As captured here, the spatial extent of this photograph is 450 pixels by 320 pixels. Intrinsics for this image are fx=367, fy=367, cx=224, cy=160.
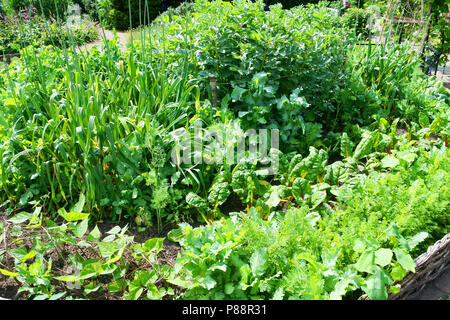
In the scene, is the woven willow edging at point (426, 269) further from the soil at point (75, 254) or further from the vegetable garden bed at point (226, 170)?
the soil at point (75, 254)

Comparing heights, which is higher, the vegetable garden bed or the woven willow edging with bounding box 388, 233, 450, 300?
the vegetable garden bed

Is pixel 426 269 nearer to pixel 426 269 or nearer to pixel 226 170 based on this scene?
pixel 426 269

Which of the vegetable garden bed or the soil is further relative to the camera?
the soil

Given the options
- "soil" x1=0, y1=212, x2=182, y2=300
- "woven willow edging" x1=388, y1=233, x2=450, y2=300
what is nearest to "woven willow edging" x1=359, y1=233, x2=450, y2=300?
"woven willow edging" x1=388, y1=233, x2=450, y2=300

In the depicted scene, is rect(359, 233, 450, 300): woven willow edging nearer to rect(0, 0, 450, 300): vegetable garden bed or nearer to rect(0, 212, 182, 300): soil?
rect(0, 0, 450, 300): vegetable garden bed

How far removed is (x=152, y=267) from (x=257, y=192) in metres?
0.81

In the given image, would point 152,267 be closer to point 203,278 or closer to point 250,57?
point 203,278

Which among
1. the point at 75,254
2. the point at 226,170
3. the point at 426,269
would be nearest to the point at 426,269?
the point at 426,269

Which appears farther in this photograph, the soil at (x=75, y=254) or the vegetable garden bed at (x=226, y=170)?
the soil at (x=75, y=254)

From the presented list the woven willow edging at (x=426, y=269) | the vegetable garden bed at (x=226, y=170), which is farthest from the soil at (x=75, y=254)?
the woven willow edging at (x=426, y=269)

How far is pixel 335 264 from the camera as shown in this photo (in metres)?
1.65
